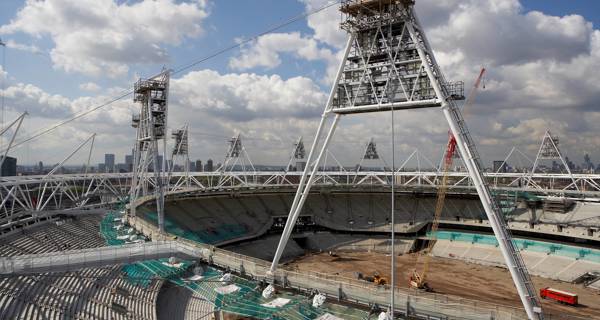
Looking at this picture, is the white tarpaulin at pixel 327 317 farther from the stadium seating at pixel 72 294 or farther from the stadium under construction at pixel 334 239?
the stadium seating at pixel 72 294

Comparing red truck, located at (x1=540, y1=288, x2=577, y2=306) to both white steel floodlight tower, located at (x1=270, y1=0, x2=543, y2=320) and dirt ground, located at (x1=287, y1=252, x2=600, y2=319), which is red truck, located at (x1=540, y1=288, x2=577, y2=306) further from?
white steel floodlight tower, located at (x1=270, y1=0, x2=543, y2=320)

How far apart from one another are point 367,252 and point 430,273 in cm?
1421

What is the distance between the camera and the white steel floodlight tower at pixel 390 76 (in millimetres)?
25406

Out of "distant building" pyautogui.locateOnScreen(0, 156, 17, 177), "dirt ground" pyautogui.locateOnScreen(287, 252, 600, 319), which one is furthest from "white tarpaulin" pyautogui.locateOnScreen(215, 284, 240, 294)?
"distant building" pyautogui.locateOnScreen(0, 156, 17, 177)

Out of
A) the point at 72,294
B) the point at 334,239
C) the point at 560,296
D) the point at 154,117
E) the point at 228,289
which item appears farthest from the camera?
the point at 334,239

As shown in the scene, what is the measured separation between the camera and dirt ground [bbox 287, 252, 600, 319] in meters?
44.8

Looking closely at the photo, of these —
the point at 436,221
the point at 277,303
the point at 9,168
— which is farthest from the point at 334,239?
the point at 9,168

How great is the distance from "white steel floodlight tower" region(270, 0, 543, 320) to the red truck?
28327 millimetres

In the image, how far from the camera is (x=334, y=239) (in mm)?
73688

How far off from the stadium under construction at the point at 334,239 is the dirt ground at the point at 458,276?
315 millimetres

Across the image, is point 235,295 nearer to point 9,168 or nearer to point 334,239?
point 334,239

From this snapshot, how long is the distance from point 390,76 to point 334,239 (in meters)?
49.7

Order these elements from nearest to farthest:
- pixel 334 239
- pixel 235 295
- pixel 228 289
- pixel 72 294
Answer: pixel 228 289, pixel 235 295, pixel 72 294, pixel 334 239

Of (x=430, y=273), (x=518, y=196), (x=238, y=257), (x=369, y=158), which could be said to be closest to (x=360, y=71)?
(x=238, y=257)
